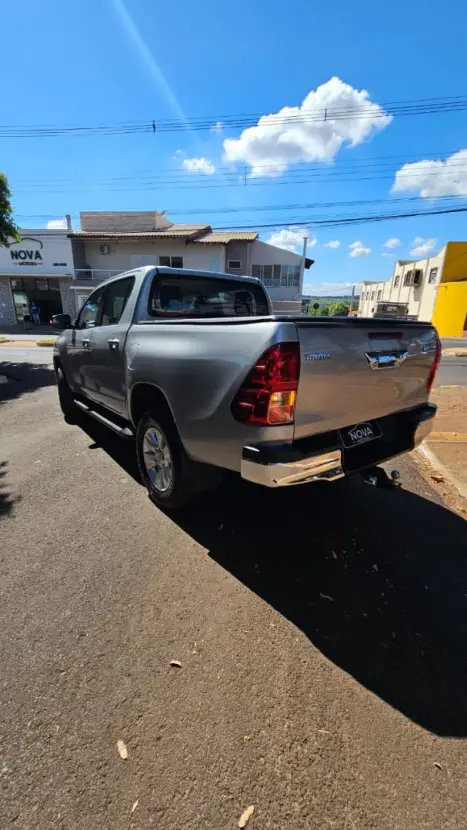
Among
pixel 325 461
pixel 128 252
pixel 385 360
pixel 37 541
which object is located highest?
pixel 128 252

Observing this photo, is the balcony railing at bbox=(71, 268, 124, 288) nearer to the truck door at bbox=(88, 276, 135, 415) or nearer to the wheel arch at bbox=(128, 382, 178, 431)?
the truck door at bbox=(88, 276, 135, 415)

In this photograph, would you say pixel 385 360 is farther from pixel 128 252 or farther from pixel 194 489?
pixel 128 252

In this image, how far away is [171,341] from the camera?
2877 millimetres

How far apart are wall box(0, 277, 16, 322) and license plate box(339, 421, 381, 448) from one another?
34.4 metres

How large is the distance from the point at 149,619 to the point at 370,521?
2.02m

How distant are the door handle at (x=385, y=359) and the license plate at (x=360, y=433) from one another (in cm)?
43

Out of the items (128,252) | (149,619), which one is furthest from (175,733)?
(128,252)

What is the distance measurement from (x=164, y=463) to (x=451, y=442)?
410 centimetres

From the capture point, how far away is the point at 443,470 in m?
4.35

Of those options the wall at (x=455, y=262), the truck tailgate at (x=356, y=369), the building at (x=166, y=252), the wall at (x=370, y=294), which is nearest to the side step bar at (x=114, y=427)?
the truck tailgate at (x=356, y=369)

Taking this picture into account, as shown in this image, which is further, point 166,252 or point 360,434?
point 166,252

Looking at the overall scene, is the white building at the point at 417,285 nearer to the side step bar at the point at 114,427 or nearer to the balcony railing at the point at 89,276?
the balcony railing at the point at 89,276

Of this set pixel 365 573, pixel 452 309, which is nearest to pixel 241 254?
pixel 452 309

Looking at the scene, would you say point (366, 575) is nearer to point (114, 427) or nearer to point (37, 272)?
point (114, 427)
